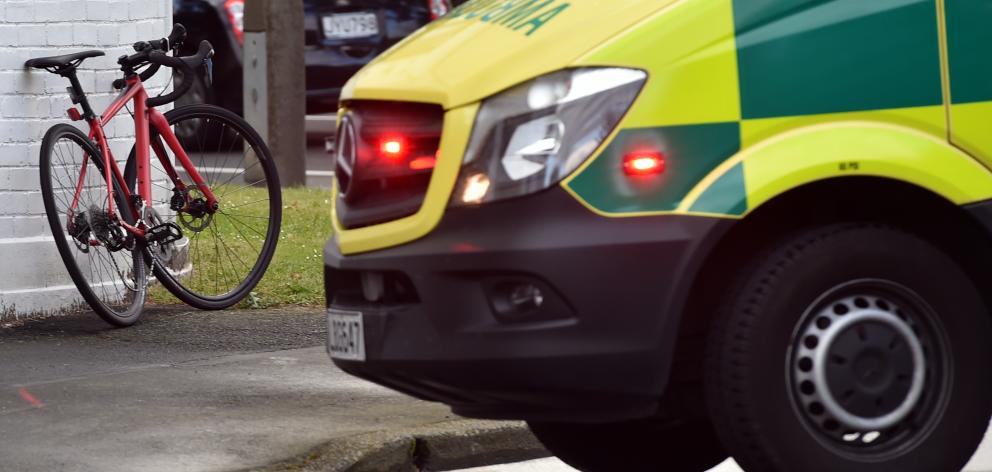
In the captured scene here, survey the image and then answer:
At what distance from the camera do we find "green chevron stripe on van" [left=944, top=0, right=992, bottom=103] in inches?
185

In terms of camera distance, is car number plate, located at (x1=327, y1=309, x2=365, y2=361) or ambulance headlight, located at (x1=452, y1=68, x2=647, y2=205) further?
car number plate, located at (x1=327, y1=309, x2=365, y2=361)

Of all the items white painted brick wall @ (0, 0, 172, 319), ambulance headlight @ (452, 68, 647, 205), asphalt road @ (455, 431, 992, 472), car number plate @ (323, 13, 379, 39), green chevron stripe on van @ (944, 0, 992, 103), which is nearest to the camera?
ambulance headlight @ (452, 68, 647, 205)

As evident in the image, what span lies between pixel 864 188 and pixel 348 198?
4.06 feet

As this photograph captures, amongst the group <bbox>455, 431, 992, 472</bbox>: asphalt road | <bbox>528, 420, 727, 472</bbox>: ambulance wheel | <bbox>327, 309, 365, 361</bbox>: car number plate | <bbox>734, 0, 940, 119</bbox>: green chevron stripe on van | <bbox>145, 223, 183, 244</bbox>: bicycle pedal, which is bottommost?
<bbox>455, 431, 992, 472</bbox>: asphalt road

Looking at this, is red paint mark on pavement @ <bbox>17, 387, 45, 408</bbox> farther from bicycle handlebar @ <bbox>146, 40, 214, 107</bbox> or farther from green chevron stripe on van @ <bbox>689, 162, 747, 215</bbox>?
green chevron stripe on van @ <bbox>689, 162, 747, 215</bbox>

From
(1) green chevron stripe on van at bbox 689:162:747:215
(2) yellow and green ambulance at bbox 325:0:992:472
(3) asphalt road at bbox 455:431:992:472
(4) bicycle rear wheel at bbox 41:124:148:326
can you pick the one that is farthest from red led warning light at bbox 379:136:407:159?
(4) bicycle rear wheel at bbox 41:124:148:326

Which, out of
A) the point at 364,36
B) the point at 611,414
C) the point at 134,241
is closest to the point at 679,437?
the point at 611,414

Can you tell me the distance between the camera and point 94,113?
7965 millimetres

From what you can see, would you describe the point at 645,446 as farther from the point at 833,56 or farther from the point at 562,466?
the point at 833,56

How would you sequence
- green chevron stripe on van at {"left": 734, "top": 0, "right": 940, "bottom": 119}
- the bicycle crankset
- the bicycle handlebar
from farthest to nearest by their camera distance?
the bicycle handlebar, the bicycle crankset, green chevron stripe on van at {"left": 734, "top": 0, "right": 940, "bottom": 119}

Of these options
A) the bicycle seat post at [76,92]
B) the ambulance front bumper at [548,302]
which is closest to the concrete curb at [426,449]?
the ambulance front bumper at [548,302]

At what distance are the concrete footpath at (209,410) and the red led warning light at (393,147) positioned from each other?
1.15m

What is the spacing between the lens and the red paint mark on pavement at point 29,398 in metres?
6.38

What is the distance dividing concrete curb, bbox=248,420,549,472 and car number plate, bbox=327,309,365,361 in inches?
23.4
